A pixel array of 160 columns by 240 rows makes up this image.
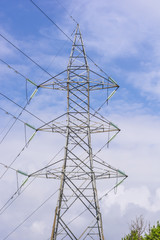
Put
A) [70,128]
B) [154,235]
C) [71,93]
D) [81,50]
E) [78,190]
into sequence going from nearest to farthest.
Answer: [78,190] → [70,128] → [71,93] → [81,50] → [154,235]

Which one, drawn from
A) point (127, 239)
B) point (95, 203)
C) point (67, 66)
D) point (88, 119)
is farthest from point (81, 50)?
point (127, 239)

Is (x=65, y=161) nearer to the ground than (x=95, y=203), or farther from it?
farther from it

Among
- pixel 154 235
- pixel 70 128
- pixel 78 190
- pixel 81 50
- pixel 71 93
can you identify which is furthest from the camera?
pixel 154 235

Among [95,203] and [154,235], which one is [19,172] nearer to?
[95,203]

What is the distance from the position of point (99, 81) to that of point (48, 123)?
4.40 m

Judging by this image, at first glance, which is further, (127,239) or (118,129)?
(127,239)

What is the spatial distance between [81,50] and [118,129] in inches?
247

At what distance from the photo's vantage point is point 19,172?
2028 cm

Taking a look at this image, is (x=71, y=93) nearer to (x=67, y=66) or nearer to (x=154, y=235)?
(x=67, y=66)

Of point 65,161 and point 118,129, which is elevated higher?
point 118,129

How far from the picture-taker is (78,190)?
19141 millimetres

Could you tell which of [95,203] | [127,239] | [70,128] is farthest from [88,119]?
[127,239]

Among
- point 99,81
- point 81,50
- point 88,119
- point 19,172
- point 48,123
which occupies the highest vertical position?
point 81,50

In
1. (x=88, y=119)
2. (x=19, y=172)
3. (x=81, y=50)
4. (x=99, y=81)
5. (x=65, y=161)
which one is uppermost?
(x=81, y=50)
